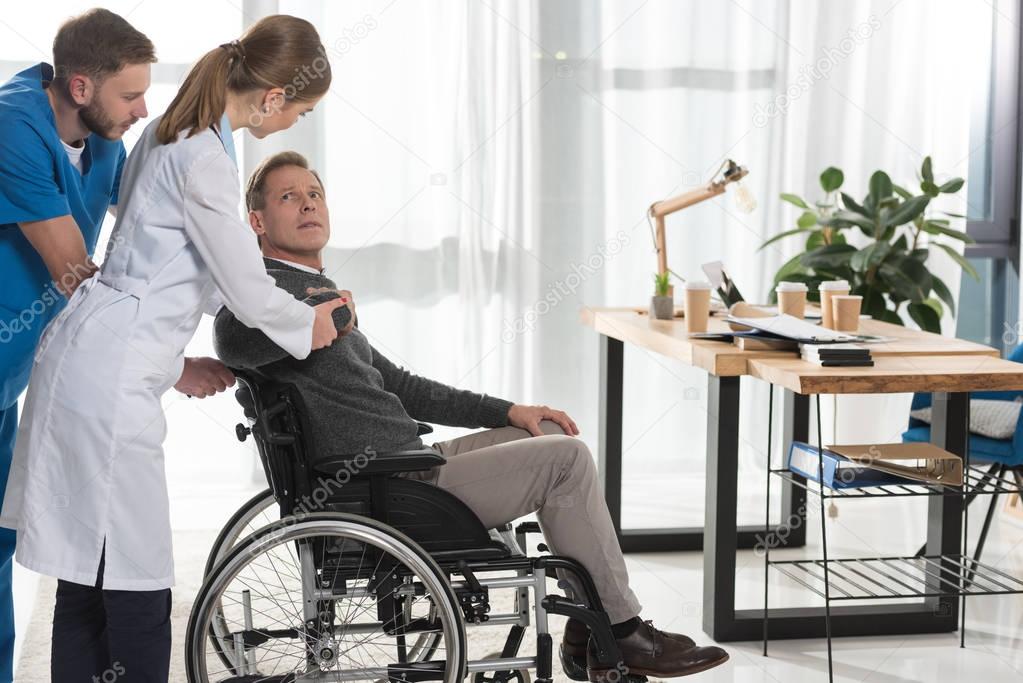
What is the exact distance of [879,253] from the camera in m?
3.75

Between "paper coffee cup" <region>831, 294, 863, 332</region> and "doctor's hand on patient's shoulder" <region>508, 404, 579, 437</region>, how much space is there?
3.21ft

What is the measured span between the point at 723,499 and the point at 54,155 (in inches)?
62.1

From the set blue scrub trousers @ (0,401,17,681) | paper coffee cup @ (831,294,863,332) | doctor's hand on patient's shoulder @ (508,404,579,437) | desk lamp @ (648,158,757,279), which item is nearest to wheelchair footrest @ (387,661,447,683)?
doctor's hand on patient's shoulder @ (508,404,579,437)

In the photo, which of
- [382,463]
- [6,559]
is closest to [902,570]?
[382,463]

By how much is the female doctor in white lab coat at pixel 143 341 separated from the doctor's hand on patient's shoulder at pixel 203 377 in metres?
0.14

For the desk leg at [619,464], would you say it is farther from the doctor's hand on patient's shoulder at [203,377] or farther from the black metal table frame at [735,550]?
the doctor's hand on patient's shoulder at [203,377]

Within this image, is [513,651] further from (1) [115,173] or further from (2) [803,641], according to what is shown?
(1) [115,173]

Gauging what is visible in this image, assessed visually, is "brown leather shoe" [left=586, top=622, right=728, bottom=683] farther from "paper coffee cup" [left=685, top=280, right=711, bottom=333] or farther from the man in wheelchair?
"paper coffee cup" [left=685, top=280, right=711, bottom=333]

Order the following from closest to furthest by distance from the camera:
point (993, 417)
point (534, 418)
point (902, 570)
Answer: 1. point (534, 418)
2. point (902, 570)
3. point (993, 417)

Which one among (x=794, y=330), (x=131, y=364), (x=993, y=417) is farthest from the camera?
(x=993, y=417)

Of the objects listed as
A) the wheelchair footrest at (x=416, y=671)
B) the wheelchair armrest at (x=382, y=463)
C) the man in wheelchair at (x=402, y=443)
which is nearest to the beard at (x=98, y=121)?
the man in wheelchair at (x=402, y=443)

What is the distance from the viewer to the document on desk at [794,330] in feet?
8.19

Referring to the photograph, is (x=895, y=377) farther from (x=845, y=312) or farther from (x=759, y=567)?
(x=759, y=567)

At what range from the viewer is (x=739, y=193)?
3.25 m
